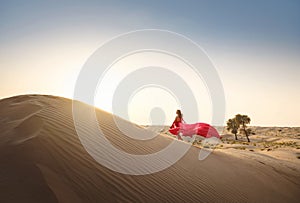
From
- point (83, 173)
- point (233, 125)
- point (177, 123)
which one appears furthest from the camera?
point (233, 125)

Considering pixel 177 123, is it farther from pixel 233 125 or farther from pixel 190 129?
pixel 233 125

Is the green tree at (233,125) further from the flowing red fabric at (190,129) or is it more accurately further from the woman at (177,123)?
the woman at (177,123)

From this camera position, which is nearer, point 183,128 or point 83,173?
point 83,173

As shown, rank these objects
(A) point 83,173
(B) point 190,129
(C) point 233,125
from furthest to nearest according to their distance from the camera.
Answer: (C) point 233,125
(B) point 190,129
(A) point 83,173

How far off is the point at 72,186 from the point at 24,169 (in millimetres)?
793

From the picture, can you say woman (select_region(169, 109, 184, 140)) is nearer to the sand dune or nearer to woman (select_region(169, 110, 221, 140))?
woman (select_region(169, 110, 221, 140))

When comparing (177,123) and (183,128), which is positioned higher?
(177,123)

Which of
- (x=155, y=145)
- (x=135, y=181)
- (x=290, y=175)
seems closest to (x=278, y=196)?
(x=290, y=175)

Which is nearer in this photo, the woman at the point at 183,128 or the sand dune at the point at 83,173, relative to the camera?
the sand dune at the point at 83,173

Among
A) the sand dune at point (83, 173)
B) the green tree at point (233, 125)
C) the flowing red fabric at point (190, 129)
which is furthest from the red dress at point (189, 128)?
the green tree at point (233, 125)

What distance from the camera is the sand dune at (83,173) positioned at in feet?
12.1

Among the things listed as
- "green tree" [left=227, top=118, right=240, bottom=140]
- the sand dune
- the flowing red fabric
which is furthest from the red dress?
"green tree" [left=227, top=118, right=240, bottom=140]

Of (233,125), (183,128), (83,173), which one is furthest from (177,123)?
(233,125)

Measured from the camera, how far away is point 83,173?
14.1ft
